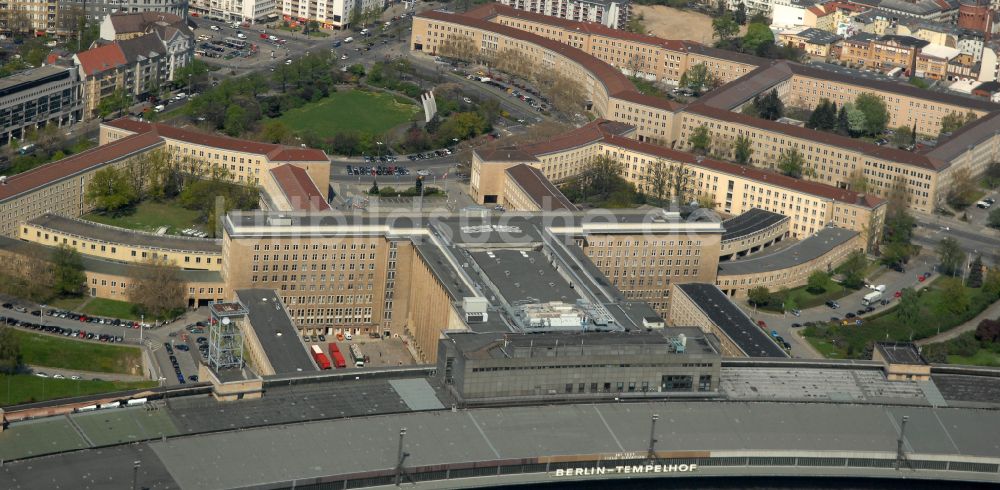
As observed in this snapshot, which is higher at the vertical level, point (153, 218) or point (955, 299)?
point (955, 299)

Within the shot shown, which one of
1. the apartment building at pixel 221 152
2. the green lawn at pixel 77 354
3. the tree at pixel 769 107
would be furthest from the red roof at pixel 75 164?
the tree at pixel 769 107

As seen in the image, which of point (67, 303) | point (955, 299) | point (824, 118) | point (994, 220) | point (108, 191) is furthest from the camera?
point (824, 118)

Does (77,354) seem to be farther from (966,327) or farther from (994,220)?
(994,220)

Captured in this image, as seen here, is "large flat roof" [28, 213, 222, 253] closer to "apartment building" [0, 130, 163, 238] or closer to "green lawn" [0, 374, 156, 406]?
"apartment building" [0, 130, 163, 238]

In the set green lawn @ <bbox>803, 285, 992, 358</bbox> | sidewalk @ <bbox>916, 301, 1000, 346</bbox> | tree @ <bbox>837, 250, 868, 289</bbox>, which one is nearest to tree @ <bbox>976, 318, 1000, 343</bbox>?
sidewalk @ <bbox>916, 301, 1000, 346</bbox>

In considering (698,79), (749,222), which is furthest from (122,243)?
(698,79)

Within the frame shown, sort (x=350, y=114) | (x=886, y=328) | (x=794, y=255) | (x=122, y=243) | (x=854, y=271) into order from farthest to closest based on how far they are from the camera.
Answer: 1. (x=350, y=114)
2. (x=794, y=255)
3. (x=854, y=271)
4. (x=886, y=328)
5. (x=122, y=243)

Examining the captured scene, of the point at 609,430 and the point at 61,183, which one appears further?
the point at 61,183
